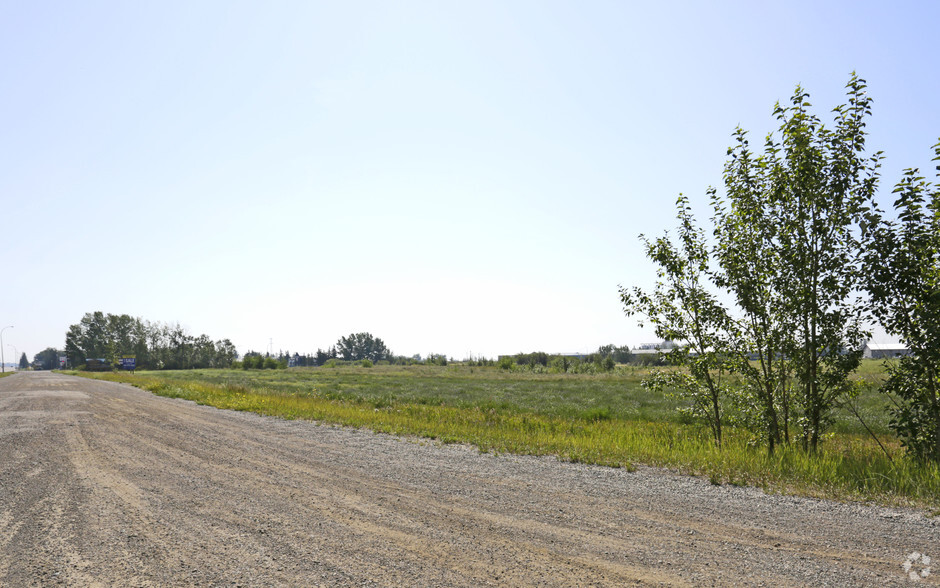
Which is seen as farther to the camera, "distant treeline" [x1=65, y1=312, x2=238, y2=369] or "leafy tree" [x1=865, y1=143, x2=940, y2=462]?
"distant treeline" [x1=65, y1=312, x2=238, y2=369]

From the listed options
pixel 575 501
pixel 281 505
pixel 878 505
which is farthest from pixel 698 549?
pixel 281 505

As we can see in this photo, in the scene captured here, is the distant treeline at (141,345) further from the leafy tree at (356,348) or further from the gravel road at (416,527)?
the gravel road at (416,527)

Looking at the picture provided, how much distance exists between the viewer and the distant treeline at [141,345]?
13062 centimetres

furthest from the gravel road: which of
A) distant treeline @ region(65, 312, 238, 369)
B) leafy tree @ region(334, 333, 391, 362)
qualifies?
leafy tree @ region(334, 333, 391, 362)

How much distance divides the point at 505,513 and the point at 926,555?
4301 millimetres

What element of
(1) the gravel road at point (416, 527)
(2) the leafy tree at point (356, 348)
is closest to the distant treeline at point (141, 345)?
(2) the leafy tree at point (356, 348)

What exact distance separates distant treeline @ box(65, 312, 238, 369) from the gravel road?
134 m

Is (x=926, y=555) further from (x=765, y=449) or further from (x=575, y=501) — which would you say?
(x=765, y=449)

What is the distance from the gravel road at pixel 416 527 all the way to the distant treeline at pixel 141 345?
134 m

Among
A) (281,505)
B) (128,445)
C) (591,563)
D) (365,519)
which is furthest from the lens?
(128,445)

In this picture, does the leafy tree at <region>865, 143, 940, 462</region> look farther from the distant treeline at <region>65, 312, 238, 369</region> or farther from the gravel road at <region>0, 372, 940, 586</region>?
the distant treeline at <region>65, 312, 238, 369</region>

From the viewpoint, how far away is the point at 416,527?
579 centimetres

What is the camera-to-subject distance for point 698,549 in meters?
5.05

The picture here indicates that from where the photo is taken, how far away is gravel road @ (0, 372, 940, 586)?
4.55 metres
